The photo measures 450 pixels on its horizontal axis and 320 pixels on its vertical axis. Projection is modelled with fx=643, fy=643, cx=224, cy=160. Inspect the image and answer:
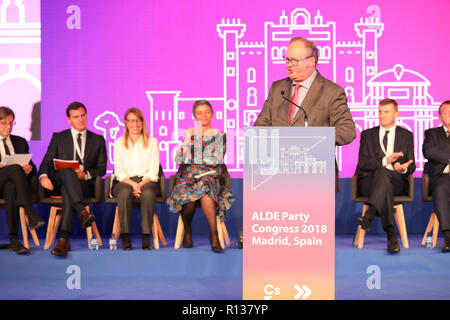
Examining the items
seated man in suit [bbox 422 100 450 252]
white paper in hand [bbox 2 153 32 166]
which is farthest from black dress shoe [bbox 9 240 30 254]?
seated man in suit [bbox 422 100 450 252]

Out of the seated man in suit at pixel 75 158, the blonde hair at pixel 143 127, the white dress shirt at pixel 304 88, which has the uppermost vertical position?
the white dress shirt at pixel 304 88

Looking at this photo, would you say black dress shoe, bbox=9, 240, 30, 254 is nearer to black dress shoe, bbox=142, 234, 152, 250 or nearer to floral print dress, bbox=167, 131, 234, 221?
black dress shoe, bbox=142, 234, 152, 250

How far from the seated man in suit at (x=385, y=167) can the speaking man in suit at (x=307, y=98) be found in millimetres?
1785

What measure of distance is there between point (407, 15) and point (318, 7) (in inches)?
38.5

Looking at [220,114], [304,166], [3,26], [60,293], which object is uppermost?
[3,26]

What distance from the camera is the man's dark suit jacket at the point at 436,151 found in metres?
5.87

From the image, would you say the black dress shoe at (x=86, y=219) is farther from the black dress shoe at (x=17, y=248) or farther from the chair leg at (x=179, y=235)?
the chair leg at (x=179, y=235)

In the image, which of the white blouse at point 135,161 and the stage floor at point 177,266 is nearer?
the stage floor at point 177,266

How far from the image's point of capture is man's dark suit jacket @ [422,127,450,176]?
587cm

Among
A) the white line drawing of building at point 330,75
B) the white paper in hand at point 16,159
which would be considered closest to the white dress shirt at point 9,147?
the white paper in hand at point 16,159

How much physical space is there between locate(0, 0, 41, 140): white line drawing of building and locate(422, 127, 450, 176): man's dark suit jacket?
162 inches

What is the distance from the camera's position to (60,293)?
15.3 feet

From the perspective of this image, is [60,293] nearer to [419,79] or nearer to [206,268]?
[206,268]

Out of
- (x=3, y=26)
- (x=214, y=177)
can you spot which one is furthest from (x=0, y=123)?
(x=214, y=177)
